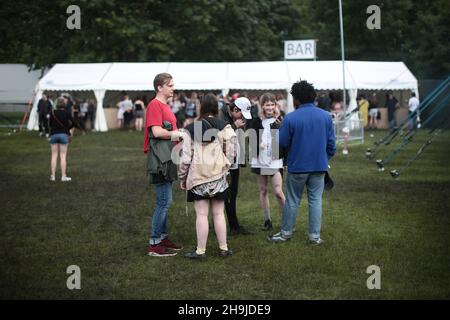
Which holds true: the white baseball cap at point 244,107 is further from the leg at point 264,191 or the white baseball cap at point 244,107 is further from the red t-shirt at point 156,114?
the red t-shirt at point 156,114

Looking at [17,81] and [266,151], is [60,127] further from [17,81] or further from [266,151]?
[17,81]

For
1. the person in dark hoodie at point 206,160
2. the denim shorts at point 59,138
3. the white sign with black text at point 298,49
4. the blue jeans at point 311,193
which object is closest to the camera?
the person in dark hoodie at point 206,160

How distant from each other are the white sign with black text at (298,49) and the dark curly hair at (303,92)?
25933 mm

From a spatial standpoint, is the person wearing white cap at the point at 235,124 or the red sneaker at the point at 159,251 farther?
the person wearing white cap at the point at 235,124

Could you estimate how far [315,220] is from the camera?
24.7ft

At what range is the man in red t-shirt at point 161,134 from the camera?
692cm

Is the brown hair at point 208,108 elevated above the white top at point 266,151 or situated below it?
above

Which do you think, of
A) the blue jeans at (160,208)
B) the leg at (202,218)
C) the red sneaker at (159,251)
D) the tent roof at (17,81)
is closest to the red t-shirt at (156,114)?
the blue jeans at (160,208)

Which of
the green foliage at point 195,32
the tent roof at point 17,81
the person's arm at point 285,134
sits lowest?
the person's arm at point 285,134

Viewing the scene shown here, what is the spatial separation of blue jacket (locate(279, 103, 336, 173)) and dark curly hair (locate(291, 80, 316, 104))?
8 cm

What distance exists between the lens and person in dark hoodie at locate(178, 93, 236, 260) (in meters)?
6.71

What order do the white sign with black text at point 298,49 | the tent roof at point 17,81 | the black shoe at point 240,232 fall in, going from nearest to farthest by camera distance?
the black shoe at point 240,232, the white sign with black text at point 298,49, the tent roof at point 17,81
